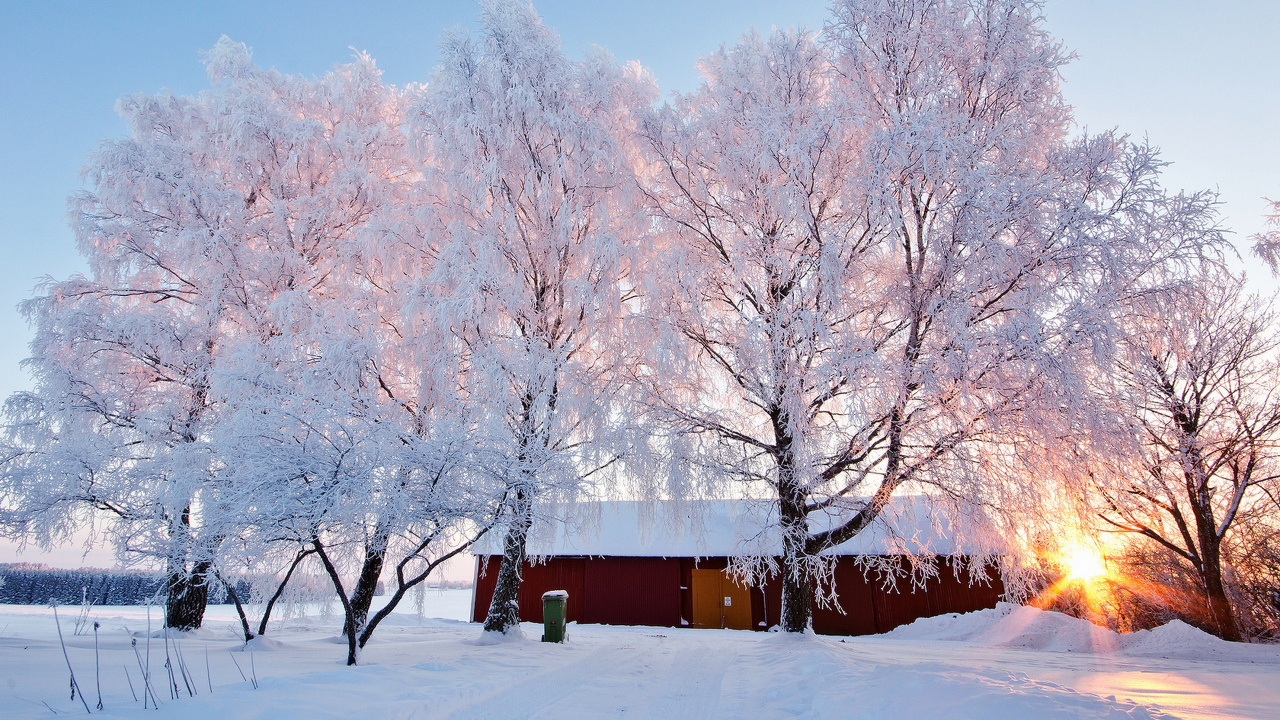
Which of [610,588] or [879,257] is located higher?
[879,257]

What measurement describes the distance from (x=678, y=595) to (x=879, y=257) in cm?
1266

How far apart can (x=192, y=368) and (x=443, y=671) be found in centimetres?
769

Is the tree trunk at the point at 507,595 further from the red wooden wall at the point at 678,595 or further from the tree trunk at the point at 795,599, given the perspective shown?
the red wooden wall at the point at 678,595

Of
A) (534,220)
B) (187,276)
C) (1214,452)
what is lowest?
(1214,452)

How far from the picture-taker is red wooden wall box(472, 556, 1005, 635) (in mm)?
16703

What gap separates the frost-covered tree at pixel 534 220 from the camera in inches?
358

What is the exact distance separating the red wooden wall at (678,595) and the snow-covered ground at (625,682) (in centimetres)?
711

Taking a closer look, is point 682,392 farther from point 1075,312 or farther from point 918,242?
point 1075,312

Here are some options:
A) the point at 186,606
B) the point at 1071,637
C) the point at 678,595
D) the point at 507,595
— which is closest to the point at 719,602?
the point at 678,595

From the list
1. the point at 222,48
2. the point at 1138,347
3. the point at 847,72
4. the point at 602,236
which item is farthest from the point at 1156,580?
the point at 222,48

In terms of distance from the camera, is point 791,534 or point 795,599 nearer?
point 791,534

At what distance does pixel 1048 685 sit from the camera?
4.72 m

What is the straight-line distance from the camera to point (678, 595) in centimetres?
1777

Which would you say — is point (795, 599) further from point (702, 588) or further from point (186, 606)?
point (186, 606)
